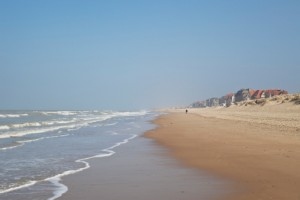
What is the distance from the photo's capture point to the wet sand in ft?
24.8

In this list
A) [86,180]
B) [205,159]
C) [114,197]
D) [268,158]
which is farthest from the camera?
[205,159]

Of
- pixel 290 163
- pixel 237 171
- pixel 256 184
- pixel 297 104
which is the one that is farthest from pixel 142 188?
pixel 297 104

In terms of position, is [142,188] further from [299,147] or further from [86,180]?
[299,147]

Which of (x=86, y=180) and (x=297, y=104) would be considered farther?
(x=297, y=104)

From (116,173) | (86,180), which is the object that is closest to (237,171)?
(116,173)

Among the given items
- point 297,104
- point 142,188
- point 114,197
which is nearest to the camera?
point 114,197

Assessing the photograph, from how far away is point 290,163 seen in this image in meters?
10.6

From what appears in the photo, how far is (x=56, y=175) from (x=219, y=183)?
4.39 metres

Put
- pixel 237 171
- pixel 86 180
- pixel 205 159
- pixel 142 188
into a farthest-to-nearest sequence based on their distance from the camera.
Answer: pixel 205 159 → pixel 237 171 → pixel 86 180 → pixel 142 188

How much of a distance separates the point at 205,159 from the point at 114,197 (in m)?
5.94

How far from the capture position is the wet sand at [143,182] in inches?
298

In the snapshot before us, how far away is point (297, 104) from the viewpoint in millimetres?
48156

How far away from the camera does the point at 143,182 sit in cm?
895

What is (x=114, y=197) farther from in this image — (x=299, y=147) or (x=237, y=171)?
(x=299, y=147)
